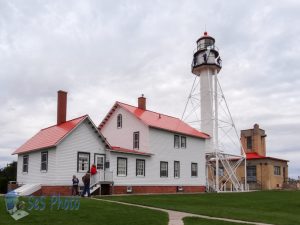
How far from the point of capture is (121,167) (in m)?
32.0

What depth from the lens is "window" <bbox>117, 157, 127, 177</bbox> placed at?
104ft

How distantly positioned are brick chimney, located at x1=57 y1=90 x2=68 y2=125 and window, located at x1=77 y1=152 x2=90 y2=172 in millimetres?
3792

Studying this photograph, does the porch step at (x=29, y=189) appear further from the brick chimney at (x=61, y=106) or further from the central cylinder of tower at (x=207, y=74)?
the central cylinder of tower at (x=207, y=74)

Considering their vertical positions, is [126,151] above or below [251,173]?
above

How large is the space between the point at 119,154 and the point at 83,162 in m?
3.59

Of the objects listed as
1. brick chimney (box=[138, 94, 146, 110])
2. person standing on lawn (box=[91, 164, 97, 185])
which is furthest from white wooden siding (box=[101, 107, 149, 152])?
person standing on lawn (box=[91, 164, 97, 185])

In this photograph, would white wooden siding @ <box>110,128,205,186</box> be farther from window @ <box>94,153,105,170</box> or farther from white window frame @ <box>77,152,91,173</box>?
white window frame @ <box>77,152,91,173</box>

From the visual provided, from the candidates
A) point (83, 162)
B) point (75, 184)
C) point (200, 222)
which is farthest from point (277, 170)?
point (200, 222)

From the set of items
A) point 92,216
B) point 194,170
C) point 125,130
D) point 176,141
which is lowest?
point 92,216

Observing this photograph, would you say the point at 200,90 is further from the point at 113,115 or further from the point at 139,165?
the point at 139,165

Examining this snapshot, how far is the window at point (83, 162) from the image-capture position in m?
29.0

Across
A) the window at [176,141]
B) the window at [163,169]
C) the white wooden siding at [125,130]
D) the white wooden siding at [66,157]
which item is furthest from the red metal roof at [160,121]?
the white wooden siding at [66,157]

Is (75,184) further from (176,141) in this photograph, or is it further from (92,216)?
(176,141)

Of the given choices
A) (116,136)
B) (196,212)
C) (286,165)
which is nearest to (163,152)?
(116,136)
